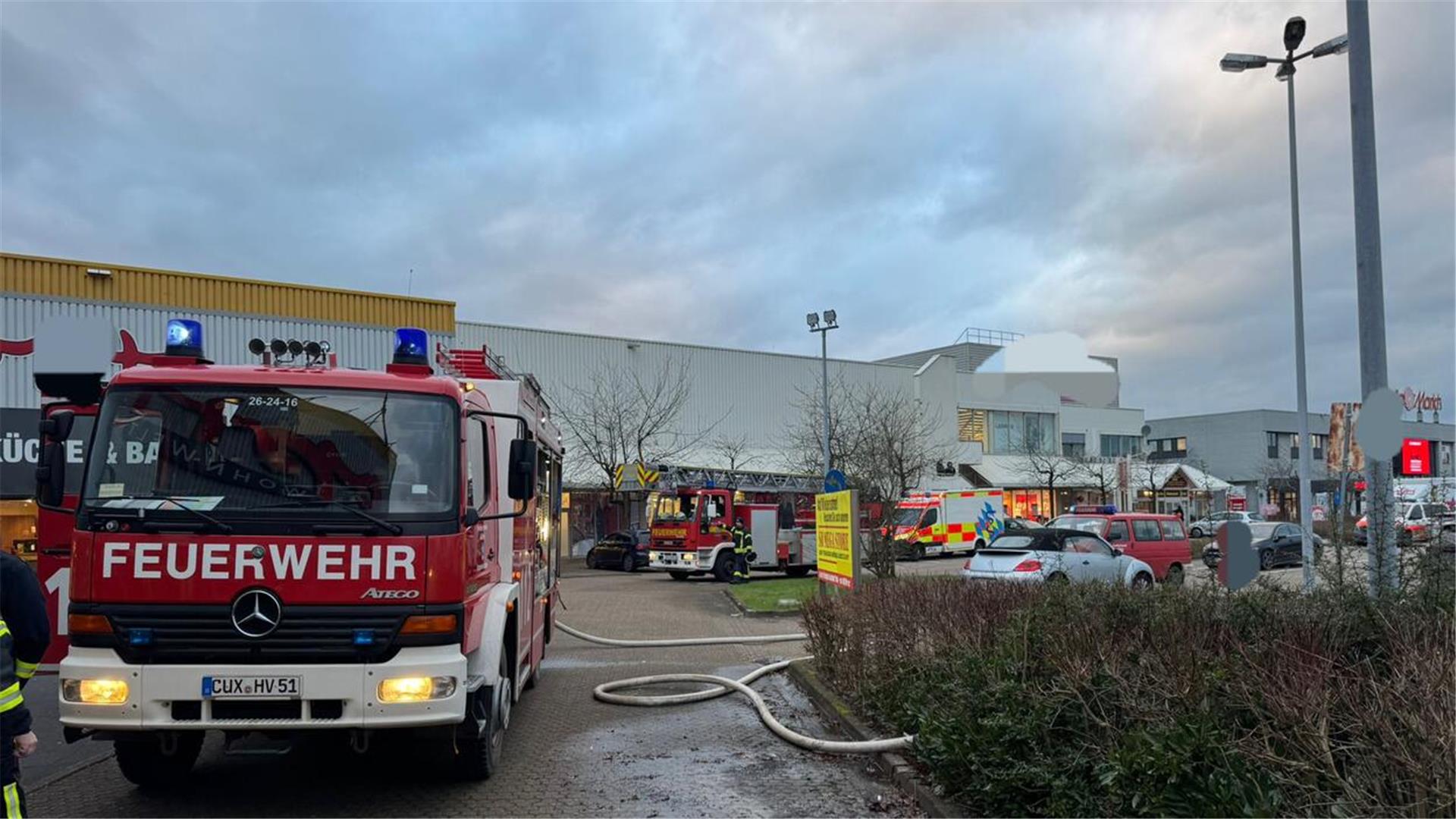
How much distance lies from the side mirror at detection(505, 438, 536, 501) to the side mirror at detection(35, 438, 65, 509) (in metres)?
2.62

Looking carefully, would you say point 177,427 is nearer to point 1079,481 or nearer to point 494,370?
point 494,370

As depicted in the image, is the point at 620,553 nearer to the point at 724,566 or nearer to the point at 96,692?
the point at 724,566

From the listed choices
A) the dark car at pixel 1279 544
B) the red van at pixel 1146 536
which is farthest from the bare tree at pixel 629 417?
the dark car at pixel 1279 544

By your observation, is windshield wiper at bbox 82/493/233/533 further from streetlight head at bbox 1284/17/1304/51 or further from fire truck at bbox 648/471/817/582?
fire truck at bbox 648/471/817/582

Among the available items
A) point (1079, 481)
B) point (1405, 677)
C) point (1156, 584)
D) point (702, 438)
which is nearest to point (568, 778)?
point (1156, 584)

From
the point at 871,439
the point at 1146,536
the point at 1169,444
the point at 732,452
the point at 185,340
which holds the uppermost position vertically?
the point at 1169,444

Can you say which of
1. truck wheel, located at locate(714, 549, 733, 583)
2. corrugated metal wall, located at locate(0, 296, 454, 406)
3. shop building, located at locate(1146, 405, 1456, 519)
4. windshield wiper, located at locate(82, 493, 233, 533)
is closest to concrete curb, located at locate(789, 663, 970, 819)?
windshield wiper, located at locate(82, 493, 233, 533)

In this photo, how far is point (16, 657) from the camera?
14.4ft

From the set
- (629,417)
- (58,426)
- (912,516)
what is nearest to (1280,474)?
(912,516)

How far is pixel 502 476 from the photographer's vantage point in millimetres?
7918

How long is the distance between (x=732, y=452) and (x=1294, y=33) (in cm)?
3051

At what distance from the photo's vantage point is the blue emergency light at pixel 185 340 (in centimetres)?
645

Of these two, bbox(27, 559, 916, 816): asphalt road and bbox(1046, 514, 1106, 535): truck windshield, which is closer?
bbox(27, 559, 916, 816): asphalt road

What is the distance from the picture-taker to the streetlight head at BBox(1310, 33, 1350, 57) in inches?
508
